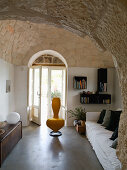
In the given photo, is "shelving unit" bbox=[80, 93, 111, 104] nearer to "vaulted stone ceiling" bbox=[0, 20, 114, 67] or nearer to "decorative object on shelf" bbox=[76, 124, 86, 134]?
"decorative object on shelf" bbox=[76, 124, 86, 134]

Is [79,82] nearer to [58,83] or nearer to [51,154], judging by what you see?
[58,83]

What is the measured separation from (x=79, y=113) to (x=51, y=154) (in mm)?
2158

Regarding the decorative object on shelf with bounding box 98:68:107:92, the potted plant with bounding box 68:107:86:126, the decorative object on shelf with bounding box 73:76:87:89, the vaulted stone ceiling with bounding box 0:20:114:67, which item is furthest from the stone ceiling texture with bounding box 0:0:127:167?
the decorative object on shelf with bounding box 98:68:107:92

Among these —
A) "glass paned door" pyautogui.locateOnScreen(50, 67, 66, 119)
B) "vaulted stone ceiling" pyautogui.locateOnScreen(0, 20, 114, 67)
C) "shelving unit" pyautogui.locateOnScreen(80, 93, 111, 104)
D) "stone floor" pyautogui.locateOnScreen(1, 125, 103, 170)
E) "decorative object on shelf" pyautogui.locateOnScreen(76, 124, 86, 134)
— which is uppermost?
"vaulted stone ceiling" pyautogui.locateOnScreen(0, 20, 114, 67)

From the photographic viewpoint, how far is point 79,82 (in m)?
5.61

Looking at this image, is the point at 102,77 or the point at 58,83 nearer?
the point at 102,77

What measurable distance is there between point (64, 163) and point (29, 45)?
12.6ft

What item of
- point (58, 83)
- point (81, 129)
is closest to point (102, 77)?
point (58, 83)

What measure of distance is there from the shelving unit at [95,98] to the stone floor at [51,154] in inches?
53.8

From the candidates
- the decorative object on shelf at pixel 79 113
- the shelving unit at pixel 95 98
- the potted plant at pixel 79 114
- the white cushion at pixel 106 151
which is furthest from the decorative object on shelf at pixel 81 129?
the white cushion at pixel 106 151

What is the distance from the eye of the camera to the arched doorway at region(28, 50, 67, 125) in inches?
236

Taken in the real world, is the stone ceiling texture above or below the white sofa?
above

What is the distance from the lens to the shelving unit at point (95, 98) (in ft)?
18.5

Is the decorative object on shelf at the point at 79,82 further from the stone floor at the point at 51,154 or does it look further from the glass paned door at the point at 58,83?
the stone floor at the point at 51,154
